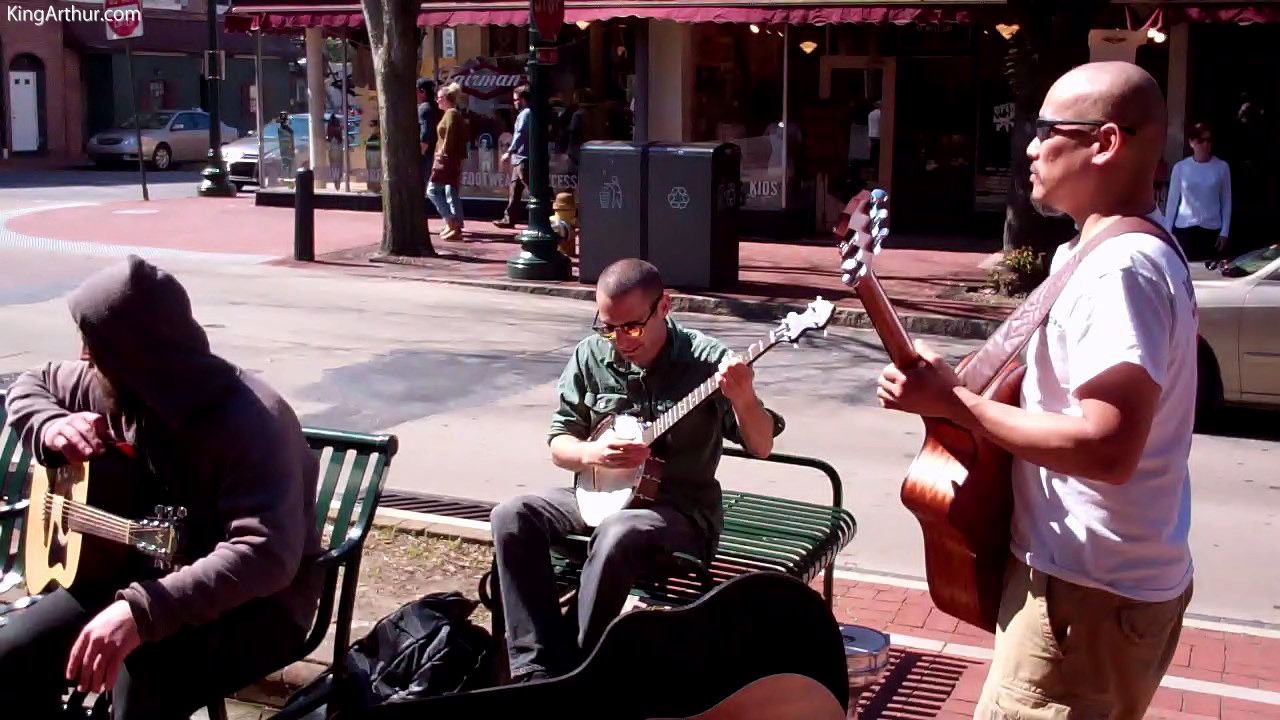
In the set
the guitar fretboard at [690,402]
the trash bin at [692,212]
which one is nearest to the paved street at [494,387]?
the trash bin at [692,212]

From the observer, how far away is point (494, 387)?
34.3ft

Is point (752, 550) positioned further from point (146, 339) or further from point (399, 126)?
point (399, 126)

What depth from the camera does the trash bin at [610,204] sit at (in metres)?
15.1

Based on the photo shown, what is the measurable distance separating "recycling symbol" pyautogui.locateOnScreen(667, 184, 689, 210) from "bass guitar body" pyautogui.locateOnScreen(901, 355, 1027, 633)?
39.4 feet

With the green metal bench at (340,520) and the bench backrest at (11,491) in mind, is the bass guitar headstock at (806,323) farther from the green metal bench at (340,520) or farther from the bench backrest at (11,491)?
the bench backrest at (11,491)

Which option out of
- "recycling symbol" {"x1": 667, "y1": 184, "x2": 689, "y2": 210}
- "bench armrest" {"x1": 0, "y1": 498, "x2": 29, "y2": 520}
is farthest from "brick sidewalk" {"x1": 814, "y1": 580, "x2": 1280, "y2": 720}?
"recycling symbol" {"x1": 667, "y1": 184, "x2": 689, "y2": 210}

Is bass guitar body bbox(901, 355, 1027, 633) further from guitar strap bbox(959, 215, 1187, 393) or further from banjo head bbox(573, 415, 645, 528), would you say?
banjo head bbox(573, 415, 645, 528)

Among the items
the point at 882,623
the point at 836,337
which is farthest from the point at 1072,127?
the point at 836,337

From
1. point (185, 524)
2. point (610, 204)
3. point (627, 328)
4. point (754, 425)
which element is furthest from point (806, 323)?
point (610, 204)

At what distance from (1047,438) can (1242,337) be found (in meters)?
7.45

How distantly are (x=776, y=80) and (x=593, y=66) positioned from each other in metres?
2.73

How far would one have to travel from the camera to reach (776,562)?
4715mm

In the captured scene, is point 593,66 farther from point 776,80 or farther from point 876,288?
point 876,288

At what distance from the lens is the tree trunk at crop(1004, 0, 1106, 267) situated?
1371 centimetres
